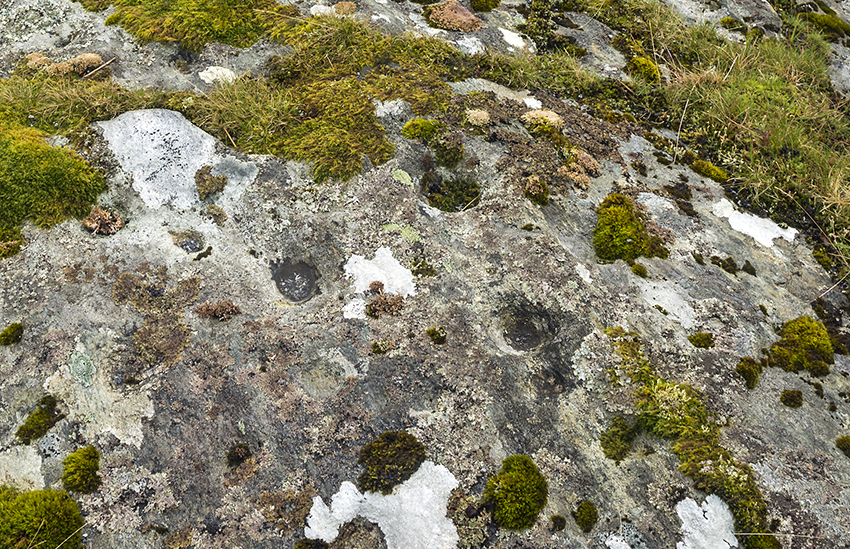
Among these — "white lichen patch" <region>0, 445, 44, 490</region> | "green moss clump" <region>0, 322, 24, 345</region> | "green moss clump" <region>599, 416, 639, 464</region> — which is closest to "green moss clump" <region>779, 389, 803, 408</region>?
"green moss clump" <region>599, 416, 639, 464</region>

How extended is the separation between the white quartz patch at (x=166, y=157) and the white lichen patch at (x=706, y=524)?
806cm

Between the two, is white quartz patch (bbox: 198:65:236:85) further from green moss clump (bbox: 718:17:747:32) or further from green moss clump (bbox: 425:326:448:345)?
green moss clump (bbox: 718:17:747:32)

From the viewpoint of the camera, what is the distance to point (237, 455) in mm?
6203

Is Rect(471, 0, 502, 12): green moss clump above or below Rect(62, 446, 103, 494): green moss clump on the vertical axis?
above

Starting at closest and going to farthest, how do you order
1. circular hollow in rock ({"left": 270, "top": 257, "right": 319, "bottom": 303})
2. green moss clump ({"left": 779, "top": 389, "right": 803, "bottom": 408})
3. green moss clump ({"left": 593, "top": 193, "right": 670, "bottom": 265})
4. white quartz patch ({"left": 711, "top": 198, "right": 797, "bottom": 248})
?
green moss clump ({"left": 779, "top": 389, "right": 803, "bottom": 408}), circular hollow in rock ({"left": 270, "top": 257, "right": 319, "bottom": 303}), green moss clump ({"left": 593, "top": 193, "right": 670, "bottom": 265}), white quartz patch ({"left": 711, "top": 198, "right": 797, "bottom": 248})

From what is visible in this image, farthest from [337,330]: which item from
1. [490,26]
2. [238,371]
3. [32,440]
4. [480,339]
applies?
[490,26]

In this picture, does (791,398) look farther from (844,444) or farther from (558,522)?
(558,522)

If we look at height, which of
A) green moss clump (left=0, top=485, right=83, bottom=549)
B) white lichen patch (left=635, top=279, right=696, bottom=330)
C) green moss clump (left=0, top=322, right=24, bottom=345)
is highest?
white lichen patch (left=635, top=279, right=696, bottom=330)

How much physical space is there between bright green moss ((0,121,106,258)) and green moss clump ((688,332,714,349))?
378 inches

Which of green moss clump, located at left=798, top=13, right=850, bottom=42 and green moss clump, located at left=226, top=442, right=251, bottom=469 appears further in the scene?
green moss clump, located at left=798, top=13, right=850, bottom=42

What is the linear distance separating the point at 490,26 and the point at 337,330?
9215mm

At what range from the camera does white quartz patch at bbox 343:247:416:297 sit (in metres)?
7.64

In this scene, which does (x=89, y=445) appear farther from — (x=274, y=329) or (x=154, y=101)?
(x=154, y=101)

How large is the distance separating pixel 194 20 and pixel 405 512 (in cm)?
1074
